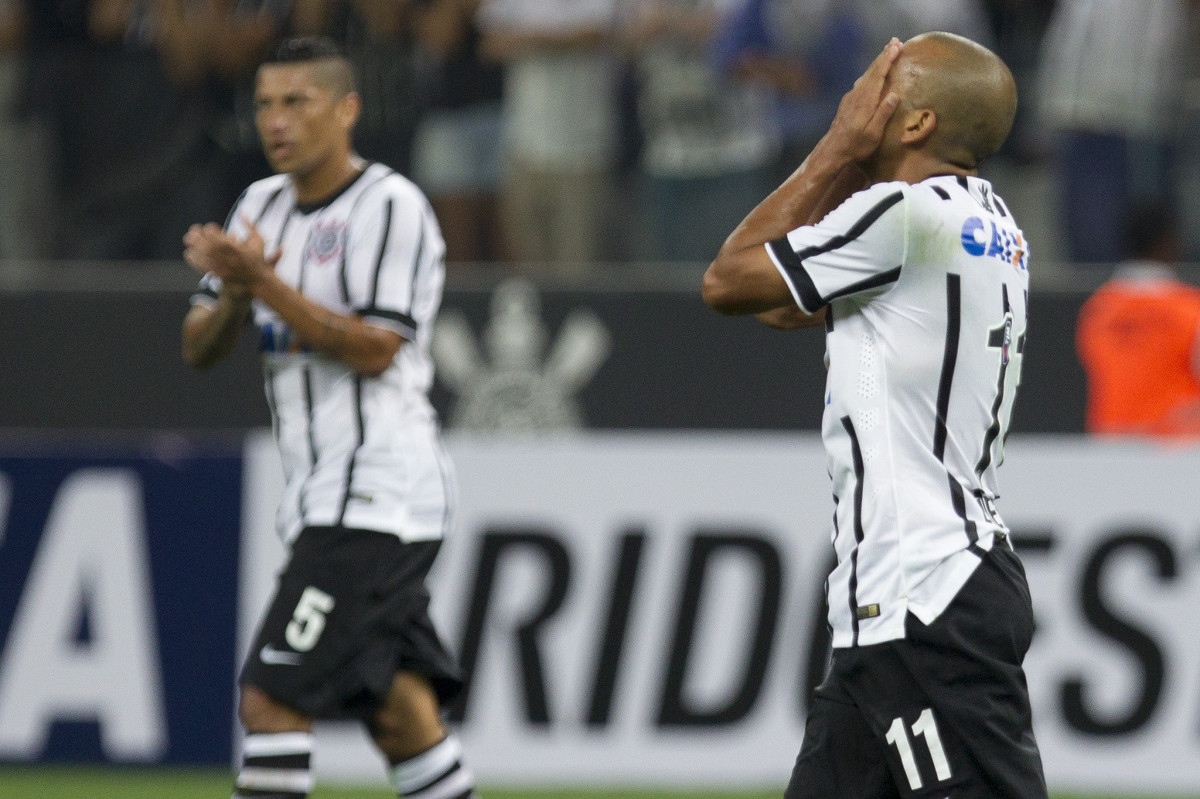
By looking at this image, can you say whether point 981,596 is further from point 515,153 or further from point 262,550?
point 515,153

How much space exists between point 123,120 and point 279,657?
18.4ft

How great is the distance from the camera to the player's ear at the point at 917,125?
339 centimetres

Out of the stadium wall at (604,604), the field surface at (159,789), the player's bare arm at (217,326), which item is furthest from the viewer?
the stadium wall at (604,604)

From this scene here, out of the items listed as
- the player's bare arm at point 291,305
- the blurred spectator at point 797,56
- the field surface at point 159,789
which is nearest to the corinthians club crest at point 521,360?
the blurred spectator at point 797,56

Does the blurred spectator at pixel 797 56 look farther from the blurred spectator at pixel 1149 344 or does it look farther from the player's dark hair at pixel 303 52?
the player's dark hair at pixel 303 52

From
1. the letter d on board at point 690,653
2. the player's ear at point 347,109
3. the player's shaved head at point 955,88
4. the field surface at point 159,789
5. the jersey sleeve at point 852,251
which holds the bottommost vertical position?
the field surface at point 159,789

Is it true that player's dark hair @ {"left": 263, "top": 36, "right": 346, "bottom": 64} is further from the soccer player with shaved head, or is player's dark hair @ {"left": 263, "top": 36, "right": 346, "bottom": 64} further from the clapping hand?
the soccer player with shaved head

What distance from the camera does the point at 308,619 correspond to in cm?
471

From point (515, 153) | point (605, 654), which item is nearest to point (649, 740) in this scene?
point (605, 654)

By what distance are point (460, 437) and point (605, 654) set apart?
2347 millimetres

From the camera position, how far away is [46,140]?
9680 millimetres

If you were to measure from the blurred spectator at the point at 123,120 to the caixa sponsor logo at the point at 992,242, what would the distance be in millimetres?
6685

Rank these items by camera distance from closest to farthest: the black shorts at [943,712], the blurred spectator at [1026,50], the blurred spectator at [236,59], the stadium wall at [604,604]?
1. the black shorts at [943,712]
2. the stadium wall at [604,604]
3. the blurred spectator at [1026,50]
4. the blurred spectator at [236,59]

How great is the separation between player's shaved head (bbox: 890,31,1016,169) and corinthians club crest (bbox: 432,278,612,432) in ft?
18.6
